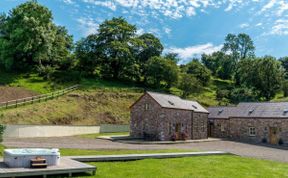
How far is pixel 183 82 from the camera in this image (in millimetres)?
68750

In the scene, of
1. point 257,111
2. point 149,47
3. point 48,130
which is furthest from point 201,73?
point 48,130

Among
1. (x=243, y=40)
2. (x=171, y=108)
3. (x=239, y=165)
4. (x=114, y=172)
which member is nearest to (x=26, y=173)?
(x=114, y=172)

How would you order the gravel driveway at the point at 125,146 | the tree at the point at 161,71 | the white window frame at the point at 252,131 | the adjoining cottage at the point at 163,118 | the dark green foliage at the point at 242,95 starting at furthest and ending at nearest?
the dark green foliage at the point at 242,95 → the tree at the point at 161,71 → the white window frame at the point at 252,131 → the adjoining cottage at the point at 163,118 → the gravel driveway at the point at 125,146

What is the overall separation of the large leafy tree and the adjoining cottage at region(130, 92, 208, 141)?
30.5 meters

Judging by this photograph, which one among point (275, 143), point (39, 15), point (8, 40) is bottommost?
point (275, 143)

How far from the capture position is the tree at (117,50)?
228 feet

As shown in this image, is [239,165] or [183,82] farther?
[183,82]

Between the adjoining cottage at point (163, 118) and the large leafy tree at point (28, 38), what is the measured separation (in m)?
30.5

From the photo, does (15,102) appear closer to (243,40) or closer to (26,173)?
(26,173)

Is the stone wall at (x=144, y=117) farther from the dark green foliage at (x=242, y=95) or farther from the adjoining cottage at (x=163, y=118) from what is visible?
the dark green foliage at (x=242, y=95)

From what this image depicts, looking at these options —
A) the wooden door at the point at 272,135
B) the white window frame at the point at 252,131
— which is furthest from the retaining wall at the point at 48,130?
the wooden door at the point at 272,135

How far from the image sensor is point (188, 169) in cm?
1619

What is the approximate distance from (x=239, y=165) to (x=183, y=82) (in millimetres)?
50789

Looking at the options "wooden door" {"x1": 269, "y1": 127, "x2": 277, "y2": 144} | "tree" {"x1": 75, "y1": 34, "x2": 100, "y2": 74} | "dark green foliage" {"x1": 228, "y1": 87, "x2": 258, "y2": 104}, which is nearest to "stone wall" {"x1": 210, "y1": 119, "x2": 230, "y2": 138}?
"wooden door" {"x1": 269, "y1": 127, "x2": 277, "y2": 144}
